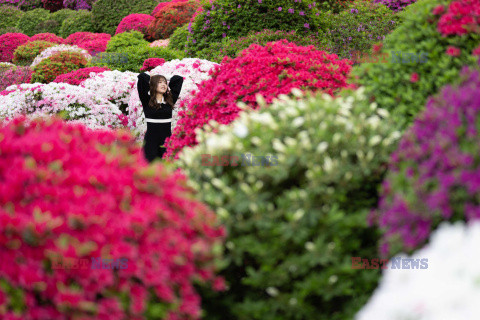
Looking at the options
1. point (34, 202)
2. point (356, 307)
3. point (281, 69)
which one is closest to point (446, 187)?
point (356, 307)

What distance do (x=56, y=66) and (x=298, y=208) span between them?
1241cm

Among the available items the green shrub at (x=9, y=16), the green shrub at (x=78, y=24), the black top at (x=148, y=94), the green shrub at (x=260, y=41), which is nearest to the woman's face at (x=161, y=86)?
the black top at (x=148, y=94)

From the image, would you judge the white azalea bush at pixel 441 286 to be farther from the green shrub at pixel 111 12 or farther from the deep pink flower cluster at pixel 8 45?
the deep pink flower cluster at pixel 8 45

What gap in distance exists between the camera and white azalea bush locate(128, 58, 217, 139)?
8.56 m

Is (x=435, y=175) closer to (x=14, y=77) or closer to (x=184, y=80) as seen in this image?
(x=184, y=80)

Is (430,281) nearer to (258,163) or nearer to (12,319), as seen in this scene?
(258,163)

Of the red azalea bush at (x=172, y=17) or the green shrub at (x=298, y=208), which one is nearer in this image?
the green shrub at (x=298, y=208)

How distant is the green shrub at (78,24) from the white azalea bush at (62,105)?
19.3 m

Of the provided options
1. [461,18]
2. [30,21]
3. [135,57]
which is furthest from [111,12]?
[461,18]

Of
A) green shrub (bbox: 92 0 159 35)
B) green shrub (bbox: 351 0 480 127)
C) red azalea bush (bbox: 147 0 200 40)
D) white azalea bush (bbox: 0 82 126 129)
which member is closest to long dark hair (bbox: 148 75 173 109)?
white azalea bush (bbox: 0 82 126 129)

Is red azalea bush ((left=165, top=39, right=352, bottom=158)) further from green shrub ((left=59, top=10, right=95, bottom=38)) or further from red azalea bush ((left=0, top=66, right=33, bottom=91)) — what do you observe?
green shrub ((left=59, top=10, right=95, bottom=38))

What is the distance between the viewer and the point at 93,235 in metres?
2.30

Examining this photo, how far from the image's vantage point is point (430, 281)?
82.6 inches

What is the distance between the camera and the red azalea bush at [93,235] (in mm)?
2213
